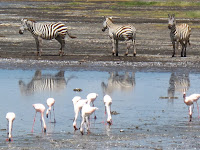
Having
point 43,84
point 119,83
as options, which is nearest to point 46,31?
point 43,84

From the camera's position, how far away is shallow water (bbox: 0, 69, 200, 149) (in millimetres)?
11469

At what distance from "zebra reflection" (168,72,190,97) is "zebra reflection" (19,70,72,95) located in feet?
10.3

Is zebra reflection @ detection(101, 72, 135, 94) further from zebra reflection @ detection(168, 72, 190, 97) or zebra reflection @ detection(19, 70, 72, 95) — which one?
zebra reflection @ detection(19, 70, 72, 95)

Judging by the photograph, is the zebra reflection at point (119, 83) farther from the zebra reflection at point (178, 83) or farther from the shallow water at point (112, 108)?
the zebra reflection at point (178, 83)

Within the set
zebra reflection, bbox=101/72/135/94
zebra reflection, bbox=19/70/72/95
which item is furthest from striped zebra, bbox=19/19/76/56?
zebra reflection, bbox=101/72/135/94

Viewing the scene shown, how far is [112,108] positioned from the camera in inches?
581

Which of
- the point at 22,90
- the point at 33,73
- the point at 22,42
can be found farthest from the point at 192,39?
the point at 22,90

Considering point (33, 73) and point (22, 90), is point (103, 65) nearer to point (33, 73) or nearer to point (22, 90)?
point (33, 73)

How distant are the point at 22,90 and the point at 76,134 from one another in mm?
5518

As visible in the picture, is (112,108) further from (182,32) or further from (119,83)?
(182,32)

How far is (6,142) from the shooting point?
11.2 metres

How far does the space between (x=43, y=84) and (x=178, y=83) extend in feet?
13.6

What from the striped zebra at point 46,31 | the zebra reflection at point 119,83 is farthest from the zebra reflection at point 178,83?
the striped zebra at point 46,31

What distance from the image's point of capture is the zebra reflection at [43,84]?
17422 mm
